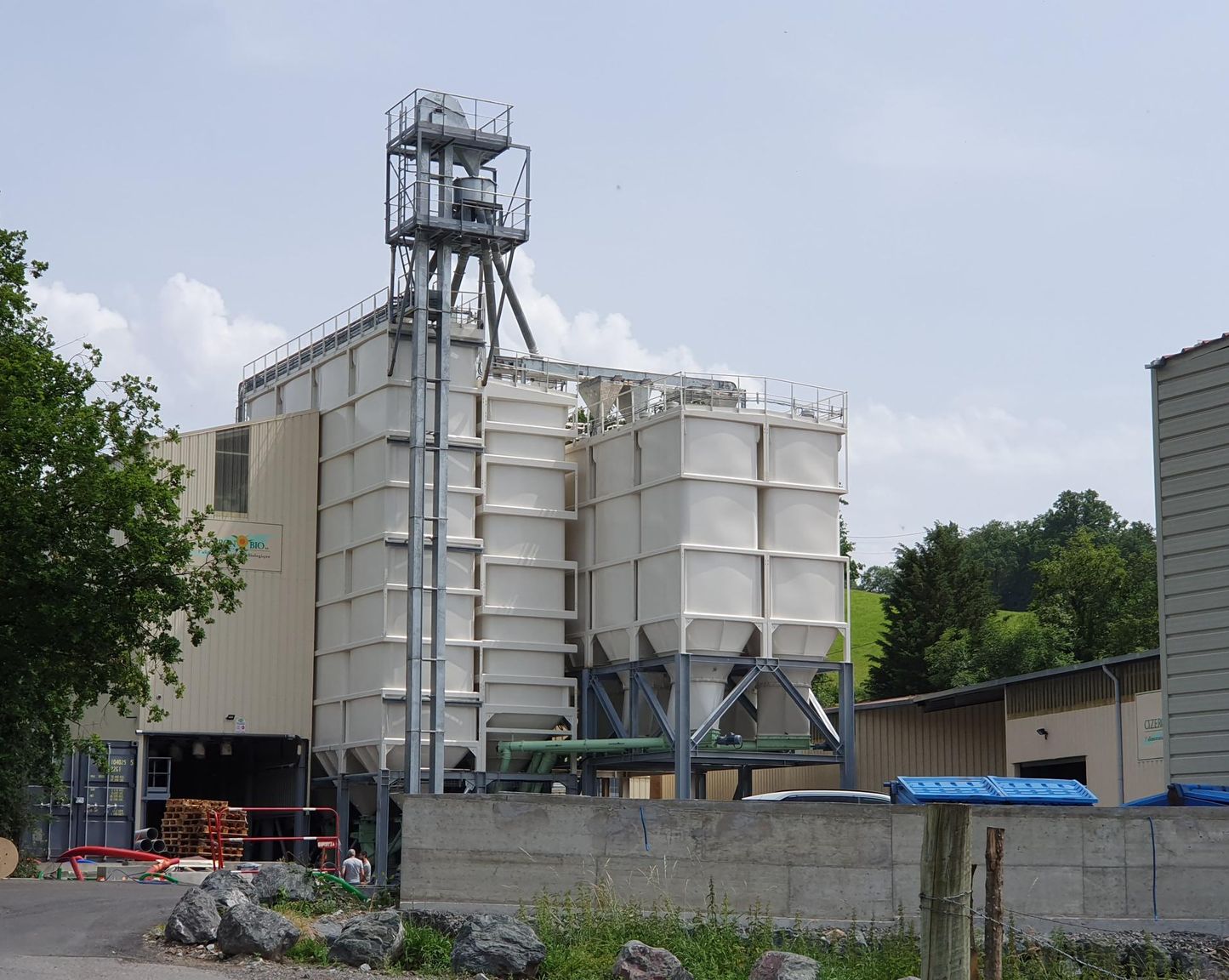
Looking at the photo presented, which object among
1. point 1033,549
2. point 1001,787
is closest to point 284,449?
point 1001,787

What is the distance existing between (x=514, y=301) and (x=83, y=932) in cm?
2888

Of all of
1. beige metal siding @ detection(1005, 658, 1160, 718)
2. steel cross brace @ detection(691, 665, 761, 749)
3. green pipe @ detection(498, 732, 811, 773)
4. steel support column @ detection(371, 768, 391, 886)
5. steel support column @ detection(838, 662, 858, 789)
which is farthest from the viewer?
steel support column @ detection(838, 662, 858, 789)

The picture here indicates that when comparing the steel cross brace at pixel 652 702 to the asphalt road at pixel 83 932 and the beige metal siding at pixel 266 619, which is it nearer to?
the beige metal siding at pixel 266 619

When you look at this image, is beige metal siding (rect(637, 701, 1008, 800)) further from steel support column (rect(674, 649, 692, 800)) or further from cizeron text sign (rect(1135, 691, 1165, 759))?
cizeron text sign (rect(1135, 691, 1165, 759))

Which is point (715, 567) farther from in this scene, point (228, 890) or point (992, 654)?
point (992, 654)

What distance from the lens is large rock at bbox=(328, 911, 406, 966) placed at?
1819 centimetres

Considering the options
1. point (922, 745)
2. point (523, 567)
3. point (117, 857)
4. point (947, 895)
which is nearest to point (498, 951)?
point (947, 895)

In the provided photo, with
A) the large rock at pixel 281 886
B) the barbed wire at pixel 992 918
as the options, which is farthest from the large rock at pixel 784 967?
the large rock at pixel 281 886

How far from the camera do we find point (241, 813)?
4100 centimetres

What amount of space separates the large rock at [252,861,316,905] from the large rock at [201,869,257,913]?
A: 0.17 meters

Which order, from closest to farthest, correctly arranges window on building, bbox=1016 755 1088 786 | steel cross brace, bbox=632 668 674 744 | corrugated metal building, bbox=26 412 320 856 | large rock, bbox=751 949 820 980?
large rock, bbox=751 949 820 980 → window on building, bbox=1016 755 1088 786 → steel cross brace, bbox=632 668 674 744 → corrugated metal building, bbox=26 412 320 856

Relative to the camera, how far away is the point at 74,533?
30.8 m

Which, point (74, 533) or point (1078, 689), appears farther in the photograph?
point (1078, 689)

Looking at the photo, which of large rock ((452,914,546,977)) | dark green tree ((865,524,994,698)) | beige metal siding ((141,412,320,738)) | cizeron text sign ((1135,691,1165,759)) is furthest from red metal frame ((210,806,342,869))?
dark green tree ((865,524,994,698))
